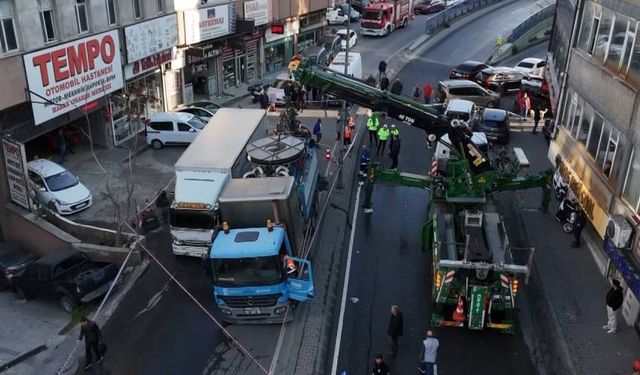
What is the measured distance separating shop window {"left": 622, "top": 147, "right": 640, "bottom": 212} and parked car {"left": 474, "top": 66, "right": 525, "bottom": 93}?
22.6 metres

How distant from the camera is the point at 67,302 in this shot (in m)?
18.2

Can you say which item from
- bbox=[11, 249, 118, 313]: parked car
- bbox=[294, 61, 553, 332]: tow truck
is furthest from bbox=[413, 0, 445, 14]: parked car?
bbox=[11, 249, 118, 313]: parked car

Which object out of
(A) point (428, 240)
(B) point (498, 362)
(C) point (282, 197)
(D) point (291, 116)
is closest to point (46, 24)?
(D) point (291, 116)

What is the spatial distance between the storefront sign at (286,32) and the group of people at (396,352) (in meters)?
29.9

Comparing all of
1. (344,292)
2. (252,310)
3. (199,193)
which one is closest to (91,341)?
(252,310)

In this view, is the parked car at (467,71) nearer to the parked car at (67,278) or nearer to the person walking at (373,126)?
the person walking at (373,126)

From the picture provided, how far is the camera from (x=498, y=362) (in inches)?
571

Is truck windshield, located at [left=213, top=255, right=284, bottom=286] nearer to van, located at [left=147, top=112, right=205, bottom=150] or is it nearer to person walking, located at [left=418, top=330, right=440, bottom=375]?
person walking, located at [left=418, top=330, right=440, bottom=375]

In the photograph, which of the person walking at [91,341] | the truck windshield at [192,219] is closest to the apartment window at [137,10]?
the truck windshield at [192,219]

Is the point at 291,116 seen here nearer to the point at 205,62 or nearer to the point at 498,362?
the point at 498,362

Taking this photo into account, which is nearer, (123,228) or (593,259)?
(593,259)

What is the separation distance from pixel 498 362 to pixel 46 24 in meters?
19.2

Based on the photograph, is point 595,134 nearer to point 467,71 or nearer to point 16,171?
point 16,171

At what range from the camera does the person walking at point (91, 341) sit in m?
14.3
